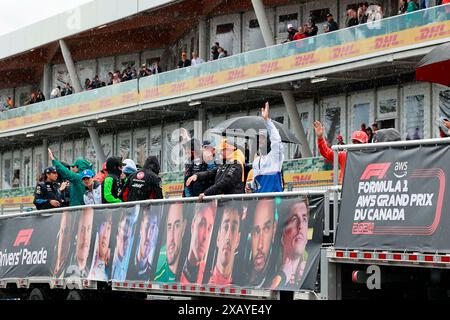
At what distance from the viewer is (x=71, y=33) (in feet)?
149

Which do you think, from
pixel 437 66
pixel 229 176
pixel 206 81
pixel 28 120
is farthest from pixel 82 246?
pixel 28 120

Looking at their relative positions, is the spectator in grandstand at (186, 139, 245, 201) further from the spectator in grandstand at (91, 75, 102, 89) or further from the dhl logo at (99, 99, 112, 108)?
the spectator in grandstand at (91, 75, 102, 89)

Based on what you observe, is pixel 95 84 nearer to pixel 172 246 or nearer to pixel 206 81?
pixel 206 81

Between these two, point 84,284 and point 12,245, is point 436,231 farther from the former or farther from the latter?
point 12,245

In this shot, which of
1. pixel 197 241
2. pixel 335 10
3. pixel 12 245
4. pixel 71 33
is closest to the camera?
pixel 197 241

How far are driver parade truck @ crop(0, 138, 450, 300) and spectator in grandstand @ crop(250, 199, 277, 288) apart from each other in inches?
0.5

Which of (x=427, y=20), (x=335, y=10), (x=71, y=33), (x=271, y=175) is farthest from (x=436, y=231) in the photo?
(x=71, y=33)

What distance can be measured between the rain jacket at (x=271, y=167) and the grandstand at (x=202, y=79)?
33.4 feet

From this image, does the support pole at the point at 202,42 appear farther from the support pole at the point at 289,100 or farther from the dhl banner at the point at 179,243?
the dhl banner at the point at 179,243

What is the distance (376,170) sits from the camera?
11.6m

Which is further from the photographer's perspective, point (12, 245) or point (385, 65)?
point (385, 65)

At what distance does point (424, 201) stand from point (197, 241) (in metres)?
3.75

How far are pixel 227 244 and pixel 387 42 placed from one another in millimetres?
14643

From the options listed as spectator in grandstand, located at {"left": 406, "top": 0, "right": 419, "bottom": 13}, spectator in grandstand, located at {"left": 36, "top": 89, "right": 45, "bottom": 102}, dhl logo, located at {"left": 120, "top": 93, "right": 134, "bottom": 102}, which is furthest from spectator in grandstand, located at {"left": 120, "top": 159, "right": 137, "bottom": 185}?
spectator in grandstand, located at {"left": 36, "top": 89, "right": 45, "bottom": 102}
